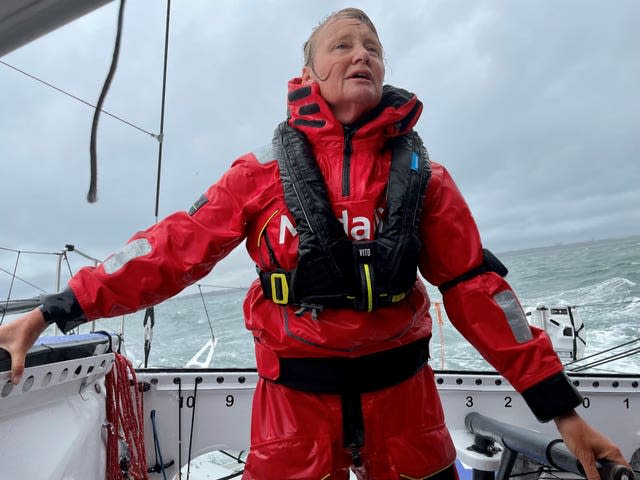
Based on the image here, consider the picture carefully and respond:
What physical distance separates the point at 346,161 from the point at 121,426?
1.33 metres

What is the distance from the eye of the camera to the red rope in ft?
5.45

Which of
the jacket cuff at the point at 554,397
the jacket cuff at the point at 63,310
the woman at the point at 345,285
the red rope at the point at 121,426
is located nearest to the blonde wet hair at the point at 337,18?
the woman at the point at 345,285

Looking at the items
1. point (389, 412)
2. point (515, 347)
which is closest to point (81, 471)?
point (389, 412)

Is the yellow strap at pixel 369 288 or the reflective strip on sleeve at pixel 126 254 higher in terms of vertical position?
the reflective strip on sleeve at pixel 126 254

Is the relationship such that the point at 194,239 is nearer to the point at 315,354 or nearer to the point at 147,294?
the point at 147,294

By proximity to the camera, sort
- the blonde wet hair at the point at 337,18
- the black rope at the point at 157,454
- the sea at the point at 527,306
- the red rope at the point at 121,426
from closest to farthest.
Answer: the blonde wet hair at the point at 337,18, the red rope at the point at 121,426, the black rope at the point at 157,454, the sea at the point at 527,306

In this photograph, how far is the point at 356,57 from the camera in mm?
1236

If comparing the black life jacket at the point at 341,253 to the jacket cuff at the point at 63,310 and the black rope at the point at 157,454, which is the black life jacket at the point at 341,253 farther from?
the black rope at the point at 157,454

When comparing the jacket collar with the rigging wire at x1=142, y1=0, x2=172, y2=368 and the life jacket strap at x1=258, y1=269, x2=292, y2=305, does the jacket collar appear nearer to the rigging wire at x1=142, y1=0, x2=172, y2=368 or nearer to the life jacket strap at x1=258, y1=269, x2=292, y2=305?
the life jacket strap at x1=258, y1=269, x2=292, y2=305

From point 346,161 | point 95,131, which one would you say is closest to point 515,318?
point 346,161

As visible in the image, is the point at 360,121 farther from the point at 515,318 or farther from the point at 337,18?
the point at 515,318

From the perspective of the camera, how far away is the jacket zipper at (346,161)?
116 centimetres

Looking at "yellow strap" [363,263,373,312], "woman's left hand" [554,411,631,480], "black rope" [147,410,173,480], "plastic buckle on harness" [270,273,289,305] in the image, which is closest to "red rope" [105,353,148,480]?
"black rope" [147,410,173,480]

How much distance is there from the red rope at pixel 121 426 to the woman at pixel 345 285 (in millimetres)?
758
